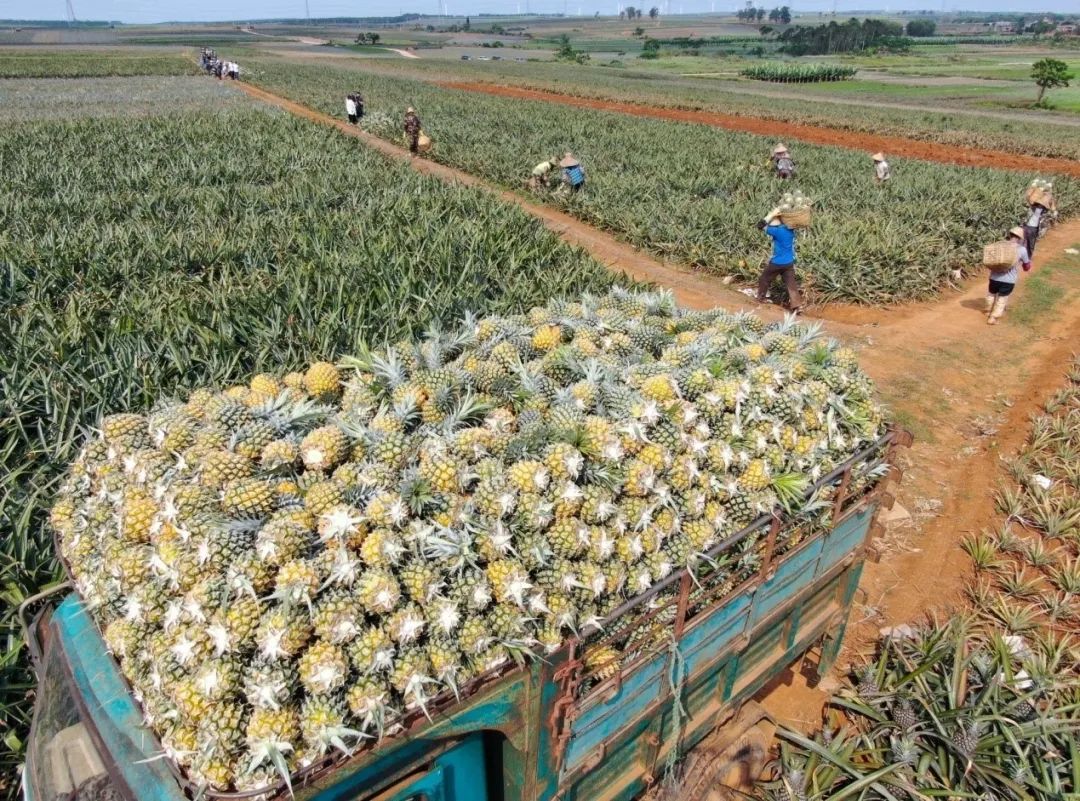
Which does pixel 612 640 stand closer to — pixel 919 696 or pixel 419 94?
pixel 919 696

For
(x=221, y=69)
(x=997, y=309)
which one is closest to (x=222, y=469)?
(x=997, y=309)

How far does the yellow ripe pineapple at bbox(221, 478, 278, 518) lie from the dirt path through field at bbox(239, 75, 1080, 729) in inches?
136

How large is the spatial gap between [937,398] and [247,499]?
8.54m

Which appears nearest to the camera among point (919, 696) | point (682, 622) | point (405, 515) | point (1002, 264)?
point (405, 515)

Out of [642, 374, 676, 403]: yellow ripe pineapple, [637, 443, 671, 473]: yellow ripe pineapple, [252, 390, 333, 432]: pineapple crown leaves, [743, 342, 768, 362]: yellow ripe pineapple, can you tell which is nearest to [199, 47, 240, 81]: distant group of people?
[252, 390, 333, 432]: pineapple crown leaves

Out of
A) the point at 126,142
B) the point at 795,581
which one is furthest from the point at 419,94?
the point at 795,581

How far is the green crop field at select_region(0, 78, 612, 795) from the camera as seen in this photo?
15.7 feet

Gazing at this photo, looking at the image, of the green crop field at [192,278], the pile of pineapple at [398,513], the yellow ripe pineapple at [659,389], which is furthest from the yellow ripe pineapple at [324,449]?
the green crop field at [192,278]

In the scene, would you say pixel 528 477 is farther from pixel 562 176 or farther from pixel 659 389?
pixel 562 176

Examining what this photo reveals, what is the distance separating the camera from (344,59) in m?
83.8

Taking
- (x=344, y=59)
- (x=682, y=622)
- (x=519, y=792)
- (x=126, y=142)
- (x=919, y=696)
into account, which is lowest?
(x=919, y=696)

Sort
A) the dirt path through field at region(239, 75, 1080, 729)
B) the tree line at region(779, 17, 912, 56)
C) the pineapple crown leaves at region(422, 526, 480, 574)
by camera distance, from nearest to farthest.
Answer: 1. the pineapple crown leaves at region(422, 526, 480, 574)
2. the dirt path through field at region(239, 75, 1080, 729)
3. the tree line at region(779, 17, 912, 56)

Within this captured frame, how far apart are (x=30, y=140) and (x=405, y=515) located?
19464 millimetres

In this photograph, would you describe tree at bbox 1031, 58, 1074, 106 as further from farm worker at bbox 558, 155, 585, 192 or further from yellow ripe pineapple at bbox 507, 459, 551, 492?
yellow ripe pineapple at bbox 507, 459, 551, 492
